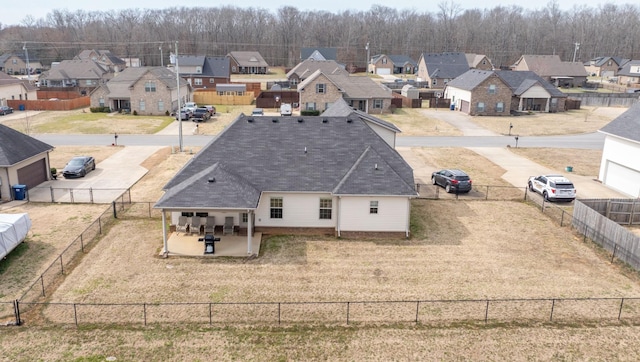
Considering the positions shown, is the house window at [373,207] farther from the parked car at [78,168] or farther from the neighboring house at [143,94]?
the neighboring house at [143,94]

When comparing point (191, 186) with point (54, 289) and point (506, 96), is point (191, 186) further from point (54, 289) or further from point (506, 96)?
point (506, 96)

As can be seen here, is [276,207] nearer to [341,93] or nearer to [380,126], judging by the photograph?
[380,126]

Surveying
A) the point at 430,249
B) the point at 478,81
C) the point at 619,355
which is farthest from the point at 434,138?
the point at 619,355

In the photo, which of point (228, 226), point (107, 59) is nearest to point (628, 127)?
point (228, 226)

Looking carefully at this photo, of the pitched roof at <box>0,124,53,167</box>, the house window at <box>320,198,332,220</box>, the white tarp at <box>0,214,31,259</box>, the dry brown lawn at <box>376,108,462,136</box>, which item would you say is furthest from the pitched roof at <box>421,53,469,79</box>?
the white tarp at <box>0,214,31,259</box>

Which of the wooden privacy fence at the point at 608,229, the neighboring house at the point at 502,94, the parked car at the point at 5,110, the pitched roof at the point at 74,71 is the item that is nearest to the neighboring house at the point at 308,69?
the neighboring house at the point at 502,94

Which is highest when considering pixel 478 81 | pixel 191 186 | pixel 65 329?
pixel 478 81

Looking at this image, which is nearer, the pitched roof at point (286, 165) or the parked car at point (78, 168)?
the pitched roof at point (286, 165)
